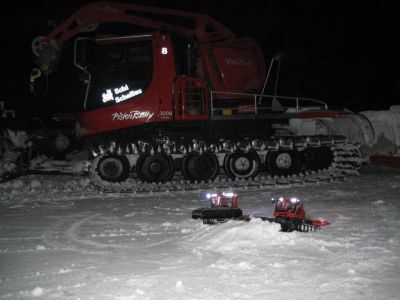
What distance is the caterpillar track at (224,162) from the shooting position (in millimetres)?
10242

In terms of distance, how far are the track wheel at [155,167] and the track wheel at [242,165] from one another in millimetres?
1228

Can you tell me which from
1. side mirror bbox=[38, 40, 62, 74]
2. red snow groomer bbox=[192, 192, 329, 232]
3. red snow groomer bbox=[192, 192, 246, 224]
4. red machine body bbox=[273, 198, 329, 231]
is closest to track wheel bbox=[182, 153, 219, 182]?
red snow groomer bbox=[192, 192, 329, 232]

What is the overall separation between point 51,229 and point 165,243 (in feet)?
6.31

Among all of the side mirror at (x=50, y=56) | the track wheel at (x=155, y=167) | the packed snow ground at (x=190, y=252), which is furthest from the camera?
the side mirror at (x=50, y=56)

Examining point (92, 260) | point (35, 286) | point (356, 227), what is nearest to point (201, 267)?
point (92, 260)

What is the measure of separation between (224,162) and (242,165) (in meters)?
0.40

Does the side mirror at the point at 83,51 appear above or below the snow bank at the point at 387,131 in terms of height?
above

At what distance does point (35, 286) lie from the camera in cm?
450

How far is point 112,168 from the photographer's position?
409 inches

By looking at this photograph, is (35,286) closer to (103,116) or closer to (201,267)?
(201,267)

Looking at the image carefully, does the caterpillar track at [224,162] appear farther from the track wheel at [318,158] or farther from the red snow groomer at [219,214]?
the red snow groomer at [219,214]

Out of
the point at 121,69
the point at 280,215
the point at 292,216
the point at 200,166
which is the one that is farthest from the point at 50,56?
the point at 292,216

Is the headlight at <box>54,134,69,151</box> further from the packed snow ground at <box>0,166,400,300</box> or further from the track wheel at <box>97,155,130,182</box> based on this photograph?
the packed snow ground at <box>0,166,400,300</box>

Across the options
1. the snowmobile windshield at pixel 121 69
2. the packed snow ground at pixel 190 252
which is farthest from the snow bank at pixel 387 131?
the snowmobile windshield at pixel 121 69
